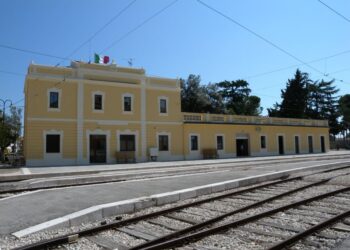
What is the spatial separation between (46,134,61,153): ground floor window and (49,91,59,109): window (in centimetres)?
249

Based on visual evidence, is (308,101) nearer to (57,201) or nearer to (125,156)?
(125,156)

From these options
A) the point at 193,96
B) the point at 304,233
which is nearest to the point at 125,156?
the point at 304,233

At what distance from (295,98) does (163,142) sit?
46022 mm

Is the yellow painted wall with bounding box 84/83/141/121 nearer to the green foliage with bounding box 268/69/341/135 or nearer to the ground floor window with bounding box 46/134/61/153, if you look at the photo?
the ground floor window with bounding box 46/134/61/153

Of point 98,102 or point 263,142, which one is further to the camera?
point 263,142

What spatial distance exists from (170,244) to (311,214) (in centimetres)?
432

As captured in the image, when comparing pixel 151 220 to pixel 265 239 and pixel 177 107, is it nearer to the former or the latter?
pixel 265 239

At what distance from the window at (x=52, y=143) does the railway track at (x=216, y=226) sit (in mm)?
21969

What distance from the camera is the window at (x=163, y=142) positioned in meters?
35.4

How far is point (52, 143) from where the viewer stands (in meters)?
29.9

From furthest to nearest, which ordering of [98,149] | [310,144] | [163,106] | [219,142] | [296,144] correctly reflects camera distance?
[310,144], [296,144], [219,142], [163,106], [98,149]

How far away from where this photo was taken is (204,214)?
8.84 m

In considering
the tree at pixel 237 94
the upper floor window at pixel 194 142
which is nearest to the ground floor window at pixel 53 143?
the upper floor window at pixel 194 142

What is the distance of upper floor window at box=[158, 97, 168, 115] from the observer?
3597 centimetres
